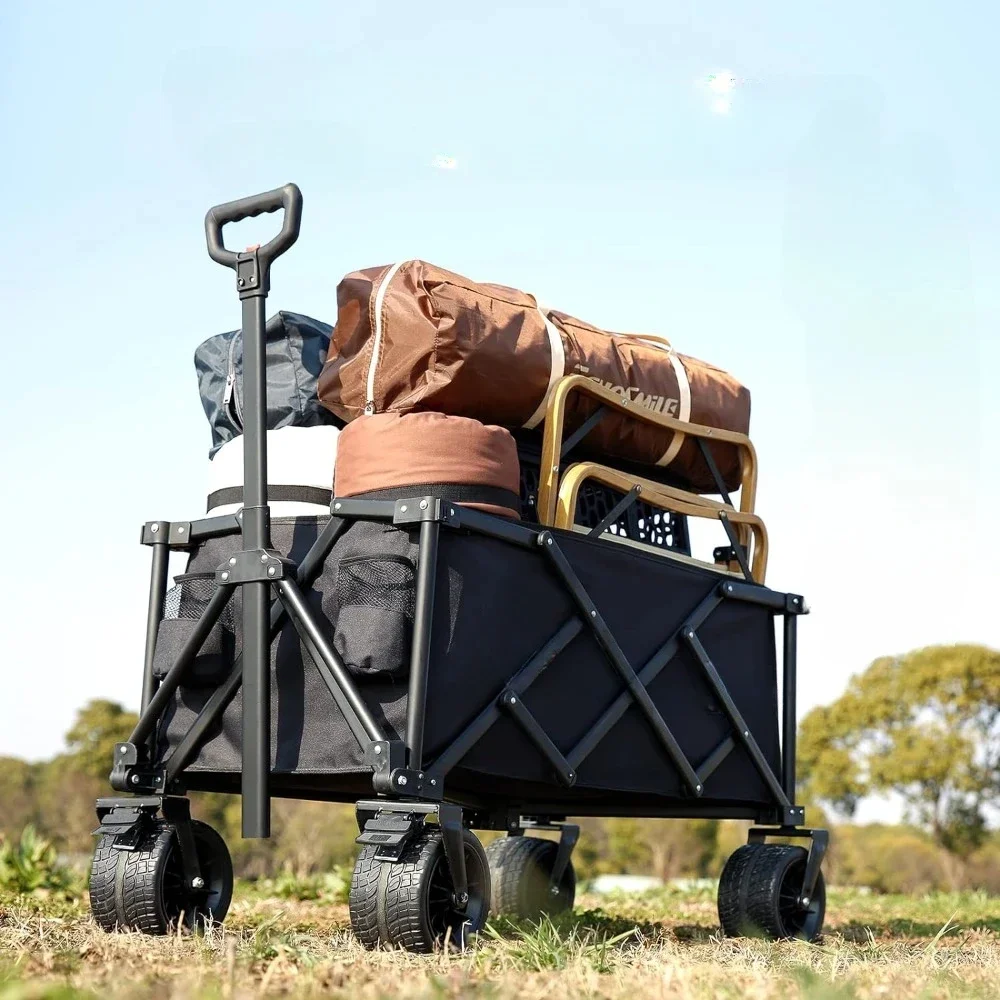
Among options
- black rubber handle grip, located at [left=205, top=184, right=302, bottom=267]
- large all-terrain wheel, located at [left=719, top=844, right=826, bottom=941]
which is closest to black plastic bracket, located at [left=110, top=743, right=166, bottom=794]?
black rubber handle grip, located at [left=205, top=184, right=302, bottom=267]

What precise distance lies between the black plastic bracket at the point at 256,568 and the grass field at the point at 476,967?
36.4 inches

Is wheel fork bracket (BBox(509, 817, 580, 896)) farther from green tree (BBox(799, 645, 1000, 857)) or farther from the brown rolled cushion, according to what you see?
green tree (BBox(799, 645, 1000, 857))

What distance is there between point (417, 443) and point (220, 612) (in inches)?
30.6

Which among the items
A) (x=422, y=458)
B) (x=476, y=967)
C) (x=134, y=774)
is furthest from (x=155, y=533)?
(x=476, y=967)

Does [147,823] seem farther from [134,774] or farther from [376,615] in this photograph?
[376,615]

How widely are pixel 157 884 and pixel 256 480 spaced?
1196 mm

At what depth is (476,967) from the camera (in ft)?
9.66

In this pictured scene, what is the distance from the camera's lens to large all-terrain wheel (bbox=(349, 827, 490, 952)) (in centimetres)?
330

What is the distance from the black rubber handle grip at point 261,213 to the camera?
12.8 ft

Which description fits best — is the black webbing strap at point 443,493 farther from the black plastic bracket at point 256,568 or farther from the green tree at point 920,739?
the green tree at point 920,739

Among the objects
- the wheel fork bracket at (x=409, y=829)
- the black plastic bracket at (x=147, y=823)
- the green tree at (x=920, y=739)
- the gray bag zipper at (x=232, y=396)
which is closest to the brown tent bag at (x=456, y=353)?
the gray bag zipper at (x=232, y=396)

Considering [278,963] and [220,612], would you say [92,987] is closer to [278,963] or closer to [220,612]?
[278,963]

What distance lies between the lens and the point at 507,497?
12.8 ft

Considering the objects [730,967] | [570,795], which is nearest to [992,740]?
[570,795]
